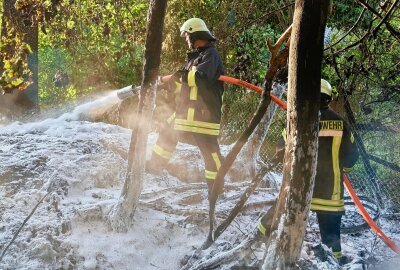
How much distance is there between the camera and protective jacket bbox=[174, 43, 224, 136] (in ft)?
16.5

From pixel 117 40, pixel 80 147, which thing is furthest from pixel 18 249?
pixel 117 40

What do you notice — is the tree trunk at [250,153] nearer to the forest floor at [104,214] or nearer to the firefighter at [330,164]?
the forest floor at [104,214]

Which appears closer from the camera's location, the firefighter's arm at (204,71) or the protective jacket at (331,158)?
the protective jacket at (331,158)

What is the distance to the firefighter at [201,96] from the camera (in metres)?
5.05

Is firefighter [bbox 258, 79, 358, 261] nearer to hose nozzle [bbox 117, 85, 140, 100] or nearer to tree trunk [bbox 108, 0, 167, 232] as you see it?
tree trunk [bbox 108, 0, 167, 232]

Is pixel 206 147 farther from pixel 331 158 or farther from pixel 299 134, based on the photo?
pixel 299 134

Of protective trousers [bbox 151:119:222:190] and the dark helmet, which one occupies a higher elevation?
the dark helmet

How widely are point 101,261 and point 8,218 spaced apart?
931 mm

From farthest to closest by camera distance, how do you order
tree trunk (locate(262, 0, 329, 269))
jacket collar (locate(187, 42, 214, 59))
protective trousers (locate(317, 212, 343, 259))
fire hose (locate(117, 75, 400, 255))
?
1. jacket collar (locate(187, 42, 214, 59))
2. fire hose (locate(117, 75, 400, 255))
3. protective trousers (locate(317, 212, 343, 259))
4. tree trunk (locate(262, 0, 329, 269))

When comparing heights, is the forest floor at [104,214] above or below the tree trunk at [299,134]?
below

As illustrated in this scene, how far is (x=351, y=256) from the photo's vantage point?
4.97 metres

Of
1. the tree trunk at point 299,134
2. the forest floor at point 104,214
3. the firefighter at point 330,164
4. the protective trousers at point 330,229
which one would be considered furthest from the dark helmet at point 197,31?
the tree trunk at point 299,134

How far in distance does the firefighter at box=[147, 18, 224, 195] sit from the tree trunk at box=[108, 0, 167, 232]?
0.72 meters

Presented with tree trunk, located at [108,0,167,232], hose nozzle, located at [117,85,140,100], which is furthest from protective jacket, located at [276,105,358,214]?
hose nozzle, located at [117,85,140,100]
